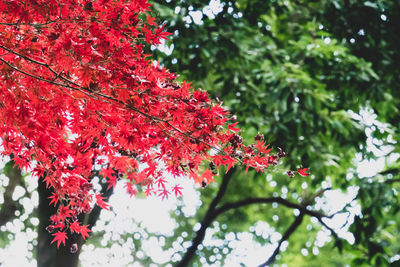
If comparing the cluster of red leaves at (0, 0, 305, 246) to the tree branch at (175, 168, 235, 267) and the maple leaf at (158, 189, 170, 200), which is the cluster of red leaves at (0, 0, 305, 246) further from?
the tree branch at (175, 168, 235, 267)

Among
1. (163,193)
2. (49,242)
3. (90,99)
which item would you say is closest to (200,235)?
(49,242)

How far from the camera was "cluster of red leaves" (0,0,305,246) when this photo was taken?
240 centimetres

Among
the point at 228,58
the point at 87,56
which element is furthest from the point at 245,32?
the point at 87,56

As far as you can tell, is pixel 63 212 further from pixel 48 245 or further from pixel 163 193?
A: pixel 48 245

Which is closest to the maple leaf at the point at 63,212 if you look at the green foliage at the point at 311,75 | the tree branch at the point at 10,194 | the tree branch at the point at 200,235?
the green foliage at the point at 311,75

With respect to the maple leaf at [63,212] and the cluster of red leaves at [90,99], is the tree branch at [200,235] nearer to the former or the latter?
the cluster of red leaves at [90,99]

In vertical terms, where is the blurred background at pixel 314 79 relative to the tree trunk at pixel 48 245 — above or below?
above

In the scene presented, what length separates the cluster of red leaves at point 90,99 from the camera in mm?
2398

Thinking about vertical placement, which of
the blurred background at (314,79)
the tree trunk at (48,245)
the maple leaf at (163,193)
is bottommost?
the tree trunk at (48,245)

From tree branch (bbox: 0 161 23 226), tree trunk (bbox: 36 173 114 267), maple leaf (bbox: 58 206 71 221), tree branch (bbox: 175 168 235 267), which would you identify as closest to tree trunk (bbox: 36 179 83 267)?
tree trunk (bbox: 36 173 114 267)

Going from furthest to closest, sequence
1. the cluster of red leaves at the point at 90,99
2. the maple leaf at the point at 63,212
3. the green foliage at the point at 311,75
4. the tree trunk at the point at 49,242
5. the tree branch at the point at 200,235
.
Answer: the tree branch at the point at 200,235
the tree trunk at the point at 49,242
the green foliage at the point at 311,75
the maple leaf at the point at 63,212
the cluster of red leaves at the point at 90,99

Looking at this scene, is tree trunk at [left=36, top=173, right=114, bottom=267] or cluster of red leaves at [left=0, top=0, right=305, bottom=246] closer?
cluster of red leaves at [left=0, top=0, right=305, bottom=246]

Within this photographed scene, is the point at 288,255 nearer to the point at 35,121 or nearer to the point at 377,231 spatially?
the point at 377,231

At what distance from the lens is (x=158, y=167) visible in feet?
10.2
